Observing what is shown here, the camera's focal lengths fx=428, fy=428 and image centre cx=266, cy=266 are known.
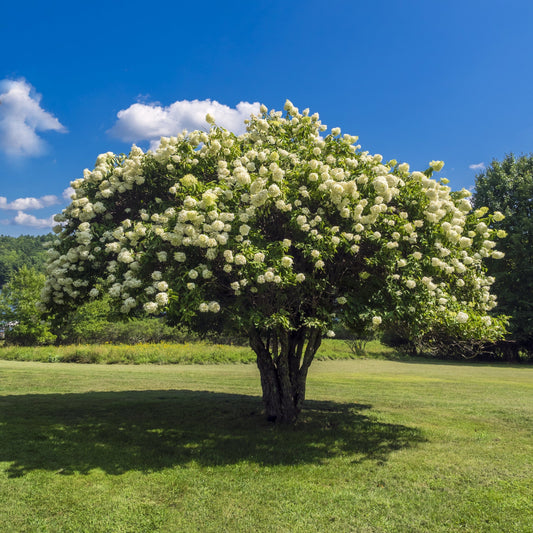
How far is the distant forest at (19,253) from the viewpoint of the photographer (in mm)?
134000

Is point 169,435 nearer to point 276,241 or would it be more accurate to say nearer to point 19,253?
point 276,241

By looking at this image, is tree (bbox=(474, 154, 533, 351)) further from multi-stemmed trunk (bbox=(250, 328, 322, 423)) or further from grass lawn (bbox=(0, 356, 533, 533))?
multi-stemmed trunk (bbox=(250, 328, 322, 423))

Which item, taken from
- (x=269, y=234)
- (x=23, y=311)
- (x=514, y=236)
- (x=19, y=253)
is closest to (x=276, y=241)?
(x=269, y=234)

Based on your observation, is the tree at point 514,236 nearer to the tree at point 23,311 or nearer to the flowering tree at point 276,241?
the flowering tree at point 276,241

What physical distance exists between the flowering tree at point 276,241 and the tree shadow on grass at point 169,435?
2414mm

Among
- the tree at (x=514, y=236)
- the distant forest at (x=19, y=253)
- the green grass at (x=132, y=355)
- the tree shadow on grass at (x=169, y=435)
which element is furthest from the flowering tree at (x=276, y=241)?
the distant forest at (x=19, y=253)

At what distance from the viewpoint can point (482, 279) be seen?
10.2 meters

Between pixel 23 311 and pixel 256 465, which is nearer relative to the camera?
pixel 256 465

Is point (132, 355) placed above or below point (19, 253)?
below

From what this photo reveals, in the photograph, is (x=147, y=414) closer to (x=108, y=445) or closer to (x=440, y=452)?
(x=108, y=445)

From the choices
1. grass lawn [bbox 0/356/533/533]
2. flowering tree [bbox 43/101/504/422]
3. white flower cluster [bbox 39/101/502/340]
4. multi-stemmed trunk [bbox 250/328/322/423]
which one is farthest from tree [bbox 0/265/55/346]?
multi-stemmed trunk [bbox 250/328/322/423]

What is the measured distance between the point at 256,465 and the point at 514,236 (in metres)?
32.4

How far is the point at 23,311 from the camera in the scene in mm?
35781

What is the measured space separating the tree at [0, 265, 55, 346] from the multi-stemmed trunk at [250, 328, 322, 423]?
2994 centimetres
